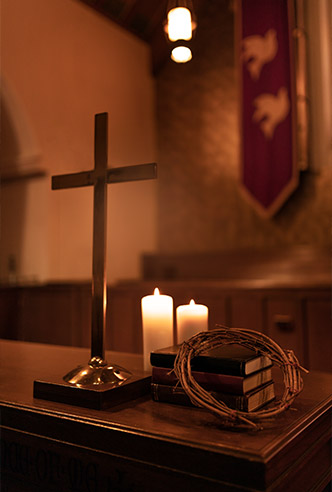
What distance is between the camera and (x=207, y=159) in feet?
17.1

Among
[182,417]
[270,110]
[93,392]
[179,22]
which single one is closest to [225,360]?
[182,417]

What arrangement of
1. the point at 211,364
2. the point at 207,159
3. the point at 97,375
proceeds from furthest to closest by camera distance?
the point at 207,159 → the point at 97,375 → the point at 211,364

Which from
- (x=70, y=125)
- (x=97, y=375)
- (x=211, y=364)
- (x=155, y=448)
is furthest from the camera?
(x=70, y=125)

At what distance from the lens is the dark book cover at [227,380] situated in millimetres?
852

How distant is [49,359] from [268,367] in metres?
0.71

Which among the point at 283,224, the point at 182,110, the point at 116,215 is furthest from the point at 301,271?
the point at 182,110

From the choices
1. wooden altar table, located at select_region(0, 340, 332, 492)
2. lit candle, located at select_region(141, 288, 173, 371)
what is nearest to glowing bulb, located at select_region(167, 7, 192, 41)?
lit candle, located at select_region(141, 288, 173, 371)

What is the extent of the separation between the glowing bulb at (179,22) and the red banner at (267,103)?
340cm

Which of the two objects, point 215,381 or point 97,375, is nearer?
point 215,381

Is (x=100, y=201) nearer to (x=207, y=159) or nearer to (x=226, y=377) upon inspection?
(x=226, y=377)

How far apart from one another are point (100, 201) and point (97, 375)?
0.38 metres

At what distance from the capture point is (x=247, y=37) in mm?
4762

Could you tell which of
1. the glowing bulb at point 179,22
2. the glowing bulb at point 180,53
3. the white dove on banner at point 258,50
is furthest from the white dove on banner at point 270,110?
the glowing bulb at point 179,22

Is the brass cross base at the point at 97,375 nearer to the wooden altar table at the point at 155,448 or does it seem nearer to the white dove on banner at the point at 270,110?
the wooden altar table at the point at 155,448
